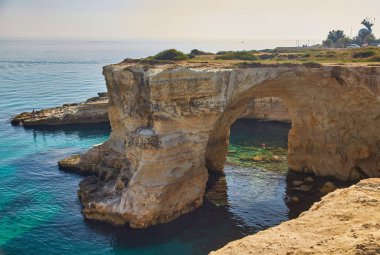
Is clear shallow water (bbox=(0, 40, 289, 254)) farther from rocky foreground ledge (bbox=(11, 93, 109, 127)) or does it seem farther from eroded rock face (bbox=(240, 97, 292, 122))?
rocky foreground ledge (bbox=(11, 93, 109, 127))

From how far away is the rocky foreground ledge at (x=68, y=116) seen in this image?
6203 cm

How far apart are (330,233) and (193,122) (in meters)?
16.9

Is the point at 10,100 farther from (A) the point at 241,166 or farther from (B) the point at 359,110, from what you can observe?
(B) the point at 359,110

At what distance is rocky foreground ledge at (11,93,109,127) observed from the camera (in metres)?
62.0

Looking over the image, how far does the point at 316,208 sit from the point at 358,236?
4.28 meters

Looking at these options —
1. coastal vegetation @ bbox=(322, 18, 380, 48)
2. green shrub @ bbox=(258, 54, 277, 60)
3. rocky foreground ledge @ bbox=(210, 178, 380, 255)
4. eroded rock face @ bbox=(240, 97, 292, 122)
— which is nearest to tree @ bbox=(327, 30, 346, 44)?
coastal vegetation @ bbox=(322, 18, 380, 48)

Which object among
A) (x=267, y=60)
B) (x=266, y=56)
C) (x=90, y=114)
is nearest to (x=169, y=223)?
(x=267, y=60)

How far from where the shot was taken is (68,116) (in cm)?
6262

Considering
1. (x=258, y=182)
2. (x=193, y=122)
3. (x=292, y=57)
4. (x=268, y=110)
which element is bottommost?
(x=258, y=182)

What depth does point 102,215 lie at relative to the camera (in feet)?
94.3

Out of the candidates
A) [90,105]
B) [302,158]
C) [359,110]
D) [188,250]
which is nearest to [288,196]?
[302,158]

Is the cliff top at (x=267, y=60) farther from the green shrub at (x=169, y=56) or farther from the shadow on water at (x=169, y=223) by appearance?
the shadow on water at (x=169, y=223)

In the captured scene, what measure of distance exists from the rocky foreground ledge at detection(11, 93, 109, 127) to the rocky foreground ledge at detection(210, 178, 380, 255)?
52.9m

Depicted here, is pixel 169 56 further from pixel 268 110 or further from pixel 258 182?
pixel 268 110
